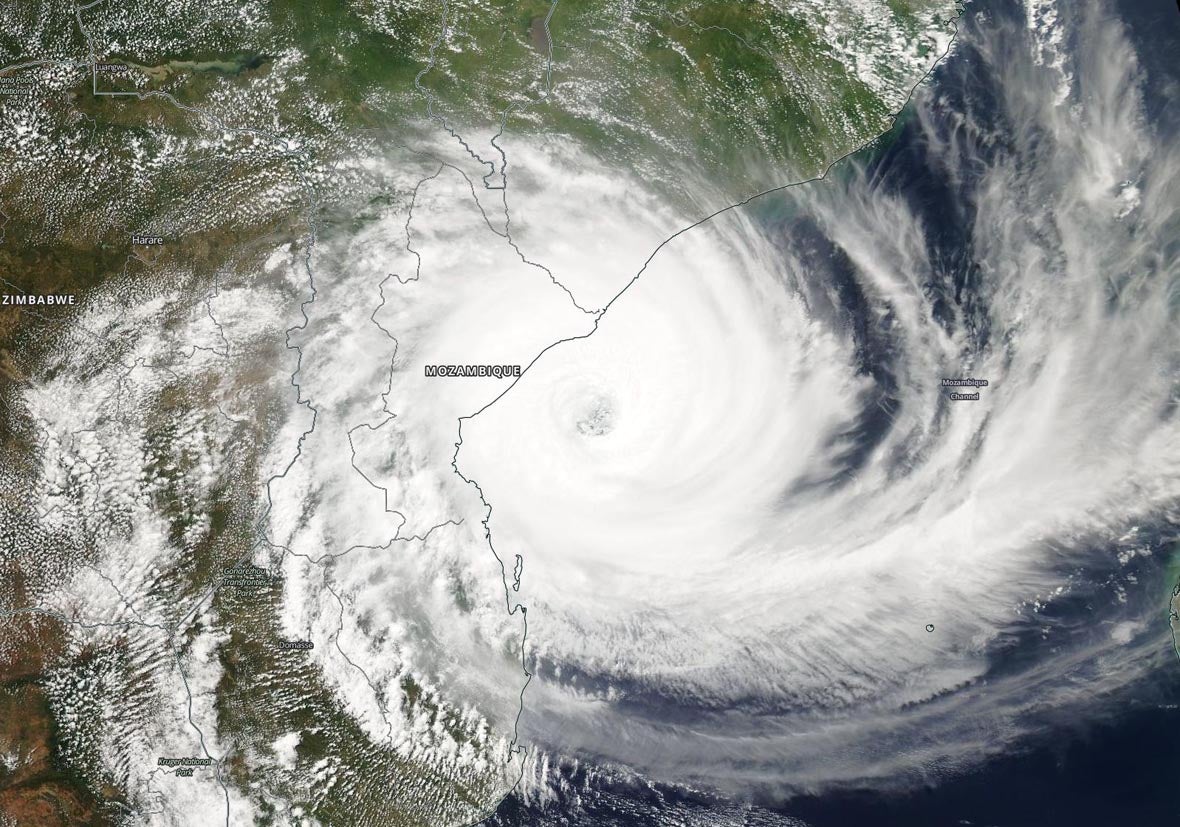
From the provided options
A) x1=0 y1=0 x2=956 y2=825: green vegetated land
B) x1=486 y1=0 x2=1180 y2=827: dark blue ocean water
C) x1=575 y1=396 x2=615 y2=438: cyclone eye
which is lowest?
x1=486 y1=0 x2=1180 y2=827: dark blue ocean water

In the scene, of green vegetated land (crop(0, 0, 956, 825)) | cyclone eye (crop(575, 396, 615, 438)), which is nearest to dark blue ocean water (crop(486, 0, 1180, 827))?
green vegetated land (crop(0, 0, 956, 825))

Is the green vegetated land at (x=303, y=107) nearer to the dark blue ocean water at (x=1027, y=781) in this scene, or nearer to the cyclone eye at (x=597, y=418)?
the dark blue ocean water at (x=1027, y=781)

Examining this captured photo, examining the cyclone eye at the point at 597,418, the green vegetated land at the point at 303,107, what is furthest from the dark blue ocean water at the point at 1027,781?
the cyclone eye at the point at 597,418

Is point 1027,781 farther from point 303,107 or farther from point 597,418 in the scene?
point 303,107

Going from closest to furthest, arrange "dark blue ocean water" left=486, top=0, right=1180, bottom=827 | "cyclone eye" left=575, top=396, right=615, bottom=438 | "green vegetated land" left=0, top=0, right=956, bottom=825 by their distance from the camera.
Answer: "dark blue ocean water" left=486, top=0, right=1180, bottom=827
"cyclone eye" left=575, top=396, right=615, bottom=438
"green vegetated land" left=0, top=0, right=956, bottom=825

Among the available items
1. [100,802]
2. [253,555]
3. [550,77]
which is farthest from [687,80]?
[100,802]

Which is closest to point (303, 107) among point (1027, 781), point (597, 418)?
point (597, 418)

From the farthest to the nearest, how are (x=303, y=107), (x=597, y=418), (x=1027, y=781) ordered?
(x=303, y=107) < (x=597, y=418) < (x=1027, y=781)

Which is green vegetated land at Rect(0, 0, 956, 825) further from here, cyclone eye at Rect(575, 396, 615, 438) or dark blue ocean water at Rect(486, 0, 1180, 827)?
cyclone eye at Rect(575, 396, 615, 438)
